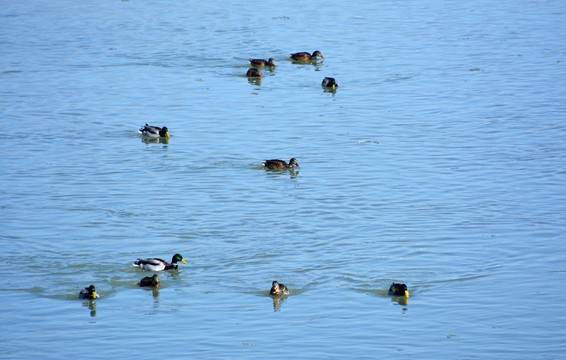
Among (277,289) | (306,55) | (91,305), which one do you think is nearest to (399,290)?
(277,289)

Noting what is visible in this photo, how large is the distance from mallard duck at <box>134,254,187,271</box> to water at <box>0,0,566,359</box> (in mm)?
193

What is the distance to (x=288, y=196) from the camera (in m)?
22.1

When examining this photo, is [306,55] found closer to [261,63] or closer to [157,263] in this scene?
[261,63]

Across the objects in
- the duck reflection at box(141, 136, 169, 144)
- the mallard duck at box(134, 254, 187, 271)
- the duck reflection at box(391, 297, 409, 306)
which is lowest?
the duck reflection at box(391, 297, 409, 306)

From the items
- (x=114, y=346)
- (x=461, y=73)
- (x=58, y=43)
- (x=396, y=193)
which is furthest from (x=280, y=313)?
(x=58, y=43)

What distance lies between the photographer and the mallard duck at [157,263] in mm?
17031

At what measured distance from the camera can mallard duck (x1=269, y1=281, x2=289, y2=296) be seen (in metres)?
15.8

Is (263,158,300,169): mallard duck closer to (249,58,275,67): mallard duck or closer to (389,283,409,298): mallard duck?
(389,283,409,298): mallard duck

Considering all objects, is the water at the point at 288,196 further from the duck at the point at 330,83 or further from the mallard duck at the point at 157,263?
the duck at the point at 330,83

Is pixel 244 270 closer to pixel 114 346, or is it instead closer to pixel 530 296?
pixel 114 346

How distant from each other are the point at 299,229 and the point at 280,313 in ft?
13.8

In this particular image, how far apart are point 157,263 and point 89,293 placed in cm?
162

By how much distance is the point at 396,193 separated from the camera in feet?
72.4

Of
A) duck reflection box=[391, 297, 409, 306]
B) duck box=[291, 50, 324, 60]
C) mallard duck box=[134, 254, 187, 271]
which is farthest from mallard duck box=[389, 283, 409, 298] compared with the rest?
duck box=[291, 50, 324, 60]
